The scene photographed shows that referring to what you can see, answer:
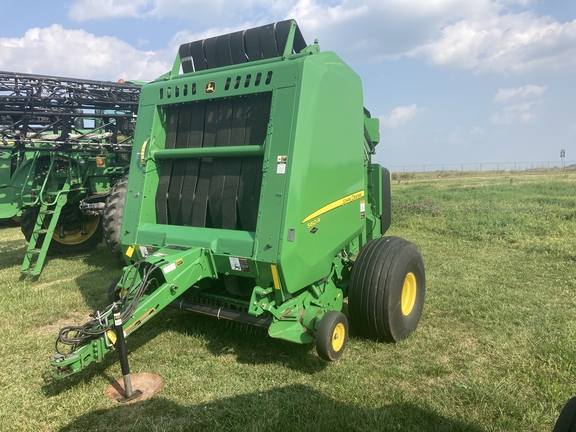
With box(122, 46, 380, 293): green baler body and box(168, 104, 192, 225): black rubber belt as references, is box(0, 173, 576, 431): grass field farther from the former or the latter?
box(168, 104, 192, 225): black rubber belt

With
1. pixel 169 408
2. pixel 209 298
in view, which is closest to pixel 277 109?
pixel 209 298

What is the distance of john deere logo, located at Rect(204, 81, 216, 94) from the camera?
4.02m

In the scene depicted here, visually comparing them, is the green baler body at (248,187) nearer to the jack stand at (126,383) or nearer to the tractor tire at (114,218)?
the jack stand at (126,383)

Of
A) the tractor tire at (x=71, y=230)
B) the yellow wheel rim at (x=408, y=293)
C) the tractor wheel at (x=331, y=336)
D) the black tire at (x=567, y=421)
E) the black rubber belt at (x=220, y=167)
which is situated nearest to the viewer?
the black tire at (x=567, y=421)

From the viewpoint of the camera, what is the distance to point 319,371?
3637 mm

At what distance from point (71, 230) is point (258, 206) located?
668 cm

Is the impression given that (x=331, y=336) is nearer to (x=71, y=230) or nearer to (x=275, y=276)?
(x=275, y=276)

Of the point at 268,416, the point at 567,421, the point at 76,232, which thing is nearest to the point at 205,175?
the point at 268,416

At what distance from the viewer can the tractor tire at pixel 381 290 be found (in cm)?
402

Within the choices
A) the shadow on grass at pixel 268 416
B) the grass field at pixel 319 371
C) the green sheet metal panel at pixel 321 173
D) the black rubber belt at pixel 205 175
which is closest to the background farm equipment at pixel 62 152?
the grass field at pixel 319 371

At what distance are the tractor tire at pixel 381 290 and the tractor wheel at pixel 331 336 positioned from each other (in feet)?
1.53

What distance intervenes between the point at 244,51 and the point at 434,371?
339cm

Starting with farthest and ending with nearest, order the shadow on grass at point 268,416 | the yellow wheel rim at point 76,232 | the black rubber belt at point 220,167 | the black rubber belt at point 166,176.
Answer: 1. the yellow wheel rim at point 76,232
2. the black rubber belt at point 166,176
3. the black rubber belt at point 220,167
4. the shadow on grass at point 268,416

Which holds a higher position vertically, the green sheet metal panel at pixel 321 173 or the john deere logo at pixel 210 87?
the john deere logo at pixel 210 87
